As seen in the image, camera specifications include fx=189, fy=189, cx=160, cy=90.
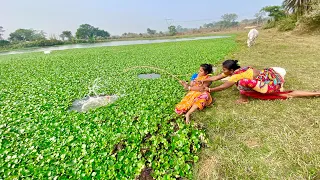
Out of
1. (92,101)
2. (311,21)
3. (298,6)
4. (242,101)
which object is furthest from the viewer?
(298,6)

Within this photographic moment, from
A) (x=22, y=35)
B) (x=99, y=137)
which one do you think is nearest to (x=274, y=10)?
(x=99, y=137)

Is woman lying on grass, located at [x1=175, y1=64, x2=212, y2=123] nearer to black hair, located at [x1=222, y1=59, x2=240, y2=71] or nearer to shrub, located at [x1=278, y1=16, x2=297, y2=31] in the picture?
black hair, located at [x1=222, y1=59, x2=240, y2=71]

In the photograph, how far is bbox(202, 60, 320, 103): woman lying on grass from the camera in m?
3.23

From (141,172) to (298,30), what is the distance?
62.2 feet

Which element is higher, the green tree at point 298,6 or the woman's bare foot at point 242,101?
the green tree at point 298,6

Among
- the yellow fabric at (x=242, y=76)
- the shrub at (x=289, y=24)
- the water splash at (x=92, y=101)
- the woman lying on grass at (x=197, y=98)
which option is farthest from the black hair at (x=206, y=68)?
the shrub at (x=289, y=24)

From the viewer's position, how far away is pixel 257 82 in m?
3.22

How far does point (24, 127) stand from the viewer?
3.18 m

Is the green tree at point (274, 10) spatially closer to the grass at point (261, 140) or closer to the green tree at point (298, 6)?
the green tree at point (298, 6)

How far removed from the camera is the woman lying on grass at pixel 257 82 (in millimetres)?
3229

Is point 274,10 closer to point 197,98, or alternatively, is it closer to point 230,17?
point 197,98

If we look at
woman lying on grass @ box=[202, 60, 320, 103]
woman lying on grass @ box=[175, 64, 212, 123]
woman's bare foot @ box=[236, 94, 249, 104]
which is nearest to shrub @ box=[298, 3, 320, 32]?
woman lying on grass @ box=[202, 60, 320, 103]

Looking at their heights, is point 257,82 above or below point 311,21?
below

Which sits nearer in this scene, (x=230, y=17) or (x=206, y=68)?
(x=206, y=68)
